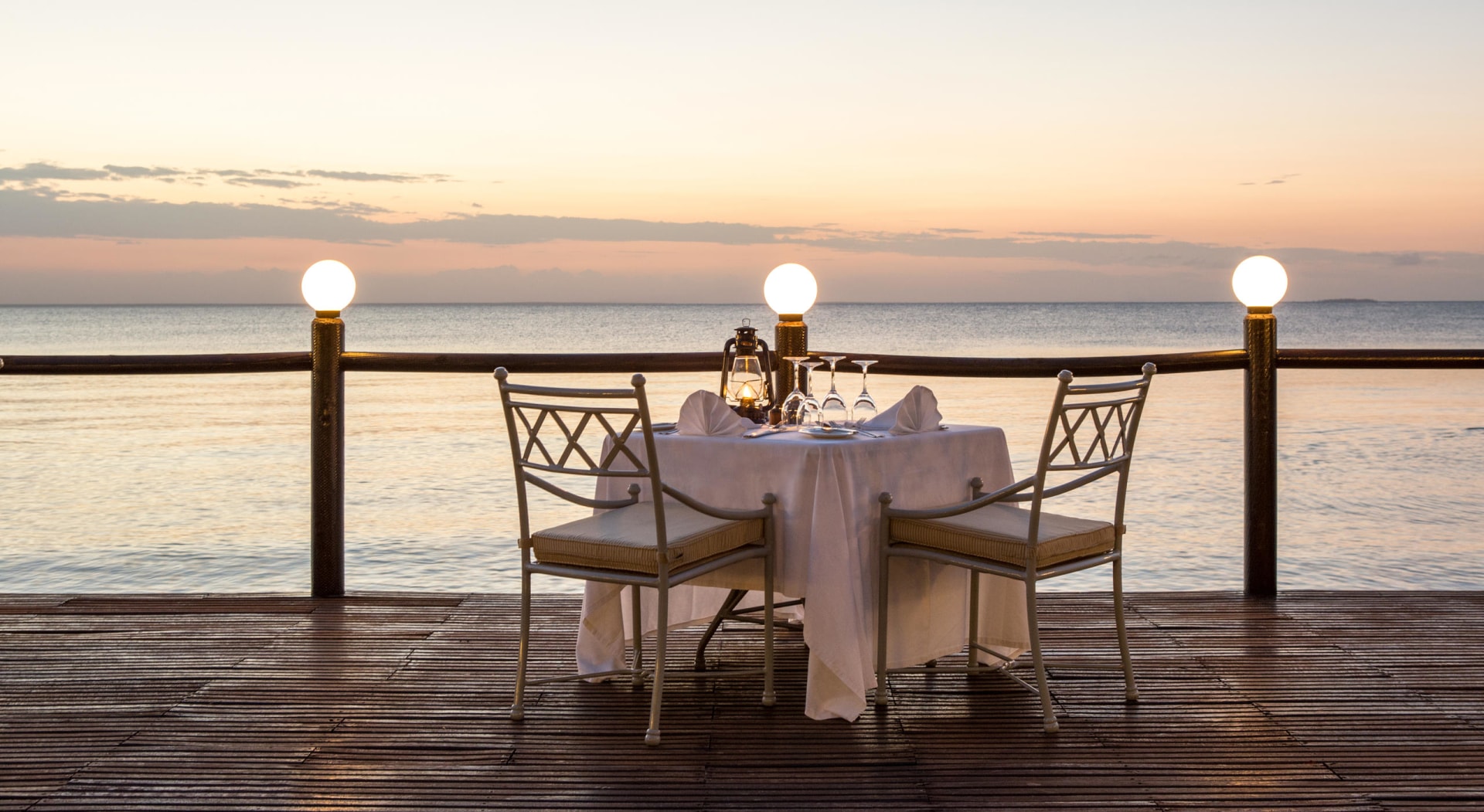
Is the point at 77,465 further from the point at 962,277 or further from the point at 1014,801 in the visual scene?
the point at 962,277

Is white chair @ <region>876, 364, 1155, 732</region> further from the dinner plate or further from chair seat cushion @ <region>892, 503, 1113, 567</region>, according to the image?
the dinner plate

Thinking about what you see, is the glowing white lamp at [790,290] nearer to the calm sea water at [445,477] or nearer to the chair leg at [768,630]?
the chair leg at [768,630]

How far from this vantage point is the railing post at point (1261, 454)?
172 inches

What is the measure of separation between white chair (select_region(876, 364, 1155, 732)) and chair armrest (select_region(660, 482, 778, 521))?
1.01 feet

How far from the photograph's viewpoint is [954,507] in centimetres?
294

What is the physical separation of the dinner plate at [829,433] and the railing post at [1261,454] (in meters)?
2.11

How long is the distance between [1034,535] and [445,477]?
824cm

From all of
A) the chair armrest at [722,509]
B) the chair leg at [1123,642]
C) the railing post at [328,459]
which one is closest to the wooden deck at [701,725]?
the chair leg at [1123,642]

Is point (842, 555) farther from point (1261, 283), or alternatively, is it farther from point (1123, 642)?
point (1261, 283)

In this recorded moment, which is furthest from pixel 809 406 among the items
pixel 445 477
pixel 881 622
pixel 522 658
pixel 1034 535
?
pixel 445 477

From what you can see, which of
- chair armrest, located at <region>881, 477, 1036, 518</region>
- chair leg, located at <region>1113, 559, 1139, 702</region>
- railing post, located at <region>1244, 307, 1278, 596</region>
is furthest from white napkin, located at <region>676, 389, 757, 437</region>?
railing post, located at <region>1244, 307, 1278, 596</region>

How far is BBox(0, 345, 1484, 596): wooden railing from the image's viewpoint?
167 inches

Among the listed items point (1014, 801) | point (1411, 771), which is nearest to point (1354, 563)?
point (1411, 771)

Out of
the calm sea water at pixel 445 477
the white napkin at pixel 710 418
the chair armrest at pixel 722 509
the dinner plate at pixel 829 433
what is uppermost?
the white napkin at pixel 710 418
